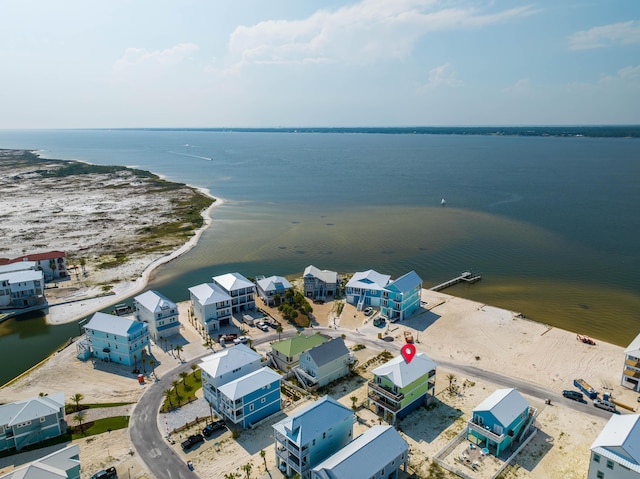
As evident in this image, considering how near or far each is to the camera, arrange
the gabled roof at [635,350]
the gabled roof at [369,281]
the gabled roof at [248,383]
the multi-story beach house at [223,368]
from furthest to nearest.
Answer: the gabled roof at [369,281] → the gabled roof at [635,350] → the multi-story beach house at [223,368] → the gabled roof at [248,383]

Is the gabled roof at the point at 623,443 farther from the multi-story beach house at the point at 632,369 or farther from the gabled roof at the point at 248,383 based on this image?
the gabled roof at the point at 248,383

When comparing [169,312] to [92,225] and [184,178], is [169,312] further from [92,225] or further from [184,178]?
[184,178]

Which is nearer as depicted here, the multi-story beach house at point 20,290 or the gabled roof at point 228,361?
the gabled roof at point 228,361

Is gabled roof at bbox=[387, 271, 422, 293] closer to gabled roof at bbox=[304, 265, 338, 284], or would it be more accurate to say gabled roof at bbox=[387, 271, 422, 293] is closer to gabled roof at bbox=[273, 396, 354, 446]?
gabled roof at bbox=[304, 265, 338, 284]

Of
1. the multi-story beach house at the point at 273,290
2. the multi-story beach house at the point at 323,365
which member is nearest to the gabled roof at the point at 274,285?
the multi-story beach house at the point at 273,290

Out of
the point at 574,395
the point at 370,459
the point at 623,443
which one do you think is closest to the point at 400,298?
the point at 574,395

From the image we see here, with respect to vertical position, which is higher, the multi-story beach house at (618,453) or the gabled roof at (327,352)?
the multi-story beach house at (618,453)

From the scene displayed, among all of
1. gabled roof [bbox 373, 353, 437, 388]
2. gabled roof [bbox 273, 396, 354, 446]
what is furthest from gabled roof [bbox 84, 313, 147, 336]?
gabled roof [bbox 373, 353, 437, 388]

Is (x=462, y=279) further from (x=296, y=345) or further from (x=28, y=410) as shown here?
(x=28, y=410)
